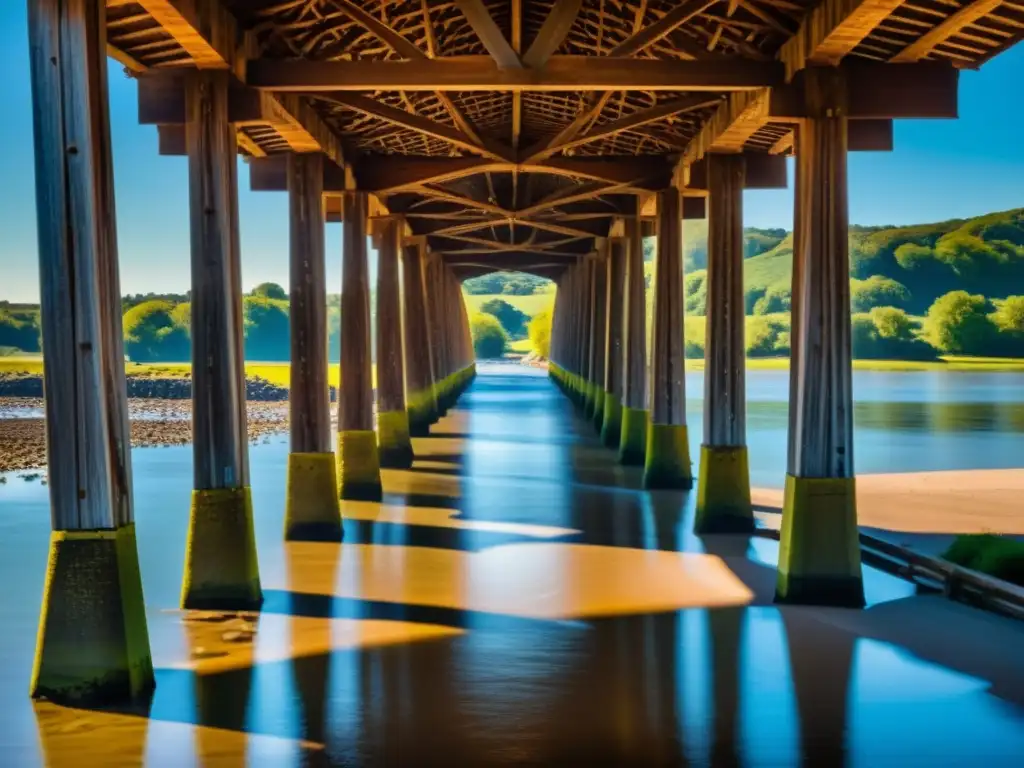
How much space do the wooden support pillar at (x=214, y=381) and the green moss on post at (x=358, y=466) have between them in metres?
6.24

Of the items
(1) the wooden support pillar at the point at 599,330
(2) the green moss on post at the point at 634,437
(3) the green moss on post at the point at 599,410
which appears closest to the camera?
(2) the green moss on post at the point at 634,437

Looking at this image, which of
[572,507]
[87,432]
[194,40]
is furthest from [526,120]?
[87,432]

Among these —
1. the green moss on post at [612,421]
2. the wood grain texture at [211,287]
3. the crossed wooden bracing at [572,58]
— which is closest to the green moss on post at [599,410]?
the green moss on post at [612,421]

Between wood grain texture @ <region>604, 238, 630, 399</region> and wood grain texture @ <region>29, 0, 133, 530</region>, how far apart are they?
58.6 ft

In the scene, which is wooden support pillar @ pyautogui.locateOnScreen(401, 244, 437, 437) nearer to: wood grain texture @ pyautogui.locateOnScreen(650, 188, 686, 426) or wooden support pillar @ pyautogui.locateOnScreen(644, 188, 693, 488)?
wooden support pillar @ pyautogui.locateOnScreen(644, 188, 693, 488)

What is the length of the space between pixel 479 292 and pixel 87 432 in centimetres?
18398

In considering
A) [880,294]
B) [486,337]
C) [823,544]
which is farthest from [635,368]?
[486,337]

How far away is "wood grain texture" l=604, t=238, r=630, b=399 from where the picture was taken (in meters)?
24.4

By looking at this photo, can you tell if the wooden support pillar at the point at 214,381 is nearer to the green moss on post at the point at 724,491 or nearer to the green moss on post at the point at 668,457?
the green moss on post at the point at 724,491

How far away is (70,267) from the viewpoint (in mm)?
6699

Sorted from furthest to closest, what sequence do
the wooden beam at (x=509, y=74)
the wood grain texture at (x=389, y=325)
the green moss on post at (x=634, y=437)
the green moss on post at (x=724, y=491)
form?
the green moss on post at (x=634, y=437) → the wood grain texture at (x=389, y=325) → the green moss on post at (x=724, y=491) → the wooden beam at (x=509, y=74)

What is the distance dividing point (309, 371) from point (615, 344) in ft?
42.3

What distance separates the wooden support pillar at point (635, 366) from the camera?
69.3 feet

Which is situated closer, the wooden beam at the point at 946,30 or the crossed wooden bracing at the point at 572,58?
the wooden beam at the point at 946,30
